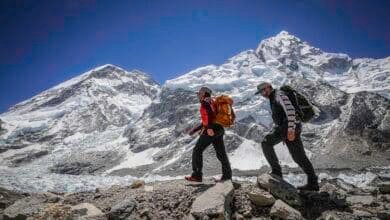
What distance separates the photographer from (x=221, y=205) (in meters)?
7.86

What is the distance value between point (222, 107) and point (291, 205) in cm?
294

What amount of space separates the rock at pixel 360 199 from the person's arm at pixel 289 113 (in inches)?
99.1

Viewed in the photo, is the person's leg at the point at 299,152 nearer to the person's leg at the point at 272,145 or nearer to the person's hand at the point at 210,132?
the person's leg at the point at 272,145

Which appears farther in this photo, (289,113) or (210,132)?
(210,132)

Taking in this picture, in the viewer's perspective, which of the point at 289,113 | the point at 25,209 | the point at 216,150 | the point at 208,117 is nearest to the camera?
the point at 289,113

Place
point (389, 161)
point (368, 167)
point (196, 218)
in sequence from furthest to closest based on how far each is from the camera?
point (389, 161), point (368, 167), point (196, 218)

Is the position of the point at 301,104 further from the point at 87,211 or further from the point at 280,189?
the point at 87,211

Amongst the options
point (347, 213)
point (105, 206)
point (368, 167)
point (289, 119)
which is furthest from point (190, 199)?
point (368, 167)

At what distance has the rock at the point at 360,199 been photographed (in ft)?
32.1

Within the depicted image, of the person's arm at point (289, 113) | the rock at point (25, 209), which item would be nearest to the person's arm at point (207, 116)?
the person's arm at point (289, 113)

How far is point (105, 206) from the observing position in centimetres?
941

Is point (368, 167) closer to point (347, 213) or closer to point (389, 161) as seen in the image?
point (389, 161)

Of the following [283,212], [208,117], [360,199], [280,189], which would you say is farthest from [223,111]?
[360,199]

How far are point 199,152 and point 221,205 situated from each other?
Result: 2.74 metres
